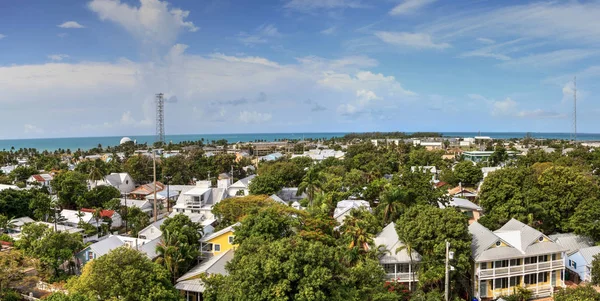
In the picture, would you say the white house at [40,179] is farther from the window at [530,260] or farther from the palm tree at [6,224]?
the window at [530,260]

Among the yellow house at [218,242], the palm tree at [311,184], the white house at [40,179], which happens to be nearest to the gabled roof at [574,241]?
the palm tree at [311,184]

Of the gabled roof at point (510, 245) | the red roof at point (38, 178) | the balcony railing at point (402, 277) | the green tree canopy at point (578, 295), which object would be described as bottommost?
the balcony railing at point (402, 277)

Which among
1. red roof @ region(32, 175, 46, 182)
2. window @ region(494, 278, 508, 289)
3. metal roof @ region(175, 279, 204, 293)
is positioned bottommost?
window @ region(494, 278, 508, 289)

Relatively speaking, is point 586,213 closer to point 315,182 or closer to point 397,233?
point 397,233

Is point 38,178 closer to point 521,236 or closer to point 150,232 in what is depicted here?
point 150,232

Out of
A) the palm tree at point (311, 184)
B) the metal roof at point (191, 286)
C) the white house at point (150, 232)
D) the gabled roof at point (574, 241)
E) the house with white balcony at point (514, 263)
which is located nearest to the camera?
the metal roof at point (191, 286)

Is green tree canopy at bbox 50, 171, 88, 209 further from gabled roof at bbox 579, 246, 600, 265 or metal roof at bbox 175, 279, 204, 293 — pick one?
gabled roof at bbox 579, 246, 600, 265

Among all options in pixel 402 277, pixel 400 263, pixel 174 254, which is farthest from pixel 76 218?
pixel 402 277

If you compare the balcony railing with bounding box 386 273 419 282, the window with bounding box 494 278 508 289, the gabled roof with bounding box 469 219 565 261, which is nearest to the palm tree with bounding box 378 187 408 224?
the gabled roof with bounding box 469 219 565 261
